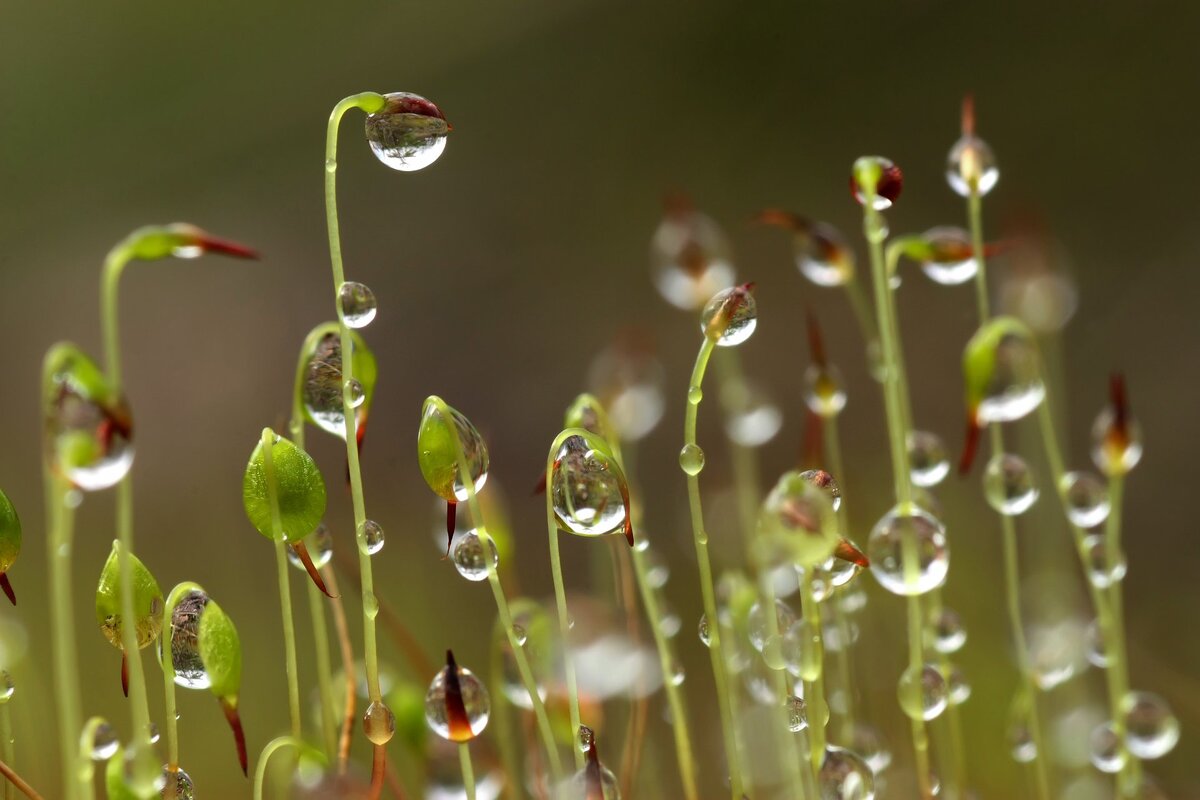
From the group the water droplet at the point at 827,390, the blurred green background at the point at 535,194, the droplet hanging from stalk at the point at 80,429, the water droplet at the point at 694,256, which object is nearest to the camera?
the droplet hanging from stalk at the point at 80,429

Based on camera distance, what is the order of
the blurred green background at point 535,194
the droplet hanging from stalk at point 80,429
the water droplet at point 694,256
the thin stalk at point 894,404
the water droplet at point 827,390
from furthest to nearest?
the blurred green background at point 535,194 < the water droplet at point 694,256 < the water droplet at point 827,390 < the thin stalk at point 894,404 < the droplet hanging from stalk at point 80,429

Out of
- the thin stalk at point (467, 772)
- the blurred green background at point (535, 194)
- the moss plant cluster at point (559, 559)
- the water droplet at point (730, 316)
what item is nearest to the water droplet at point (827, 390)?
the moss plant cluster at point (559, 559)

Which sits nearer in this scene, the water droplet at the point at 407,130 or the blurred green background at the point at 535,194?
the water droplet at the point at 407,130

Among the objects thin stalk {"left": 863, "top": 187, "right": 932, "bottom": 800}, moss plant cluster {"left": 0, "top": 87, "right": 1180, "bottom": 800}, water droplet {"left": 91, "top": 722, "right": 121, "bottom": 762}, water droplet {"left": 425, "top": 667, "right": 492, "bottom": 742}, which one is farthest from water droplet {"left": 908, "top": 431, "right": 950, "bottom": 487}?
water droplet {"left": 91, "top": 722, "right": 121, "bottom": 762}

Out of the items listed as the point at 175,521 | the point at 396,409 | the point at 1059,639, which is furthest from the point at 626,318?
the point at 1059,639

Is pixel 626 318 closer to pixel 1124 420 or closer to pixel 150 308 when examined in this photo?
pixel 150 308

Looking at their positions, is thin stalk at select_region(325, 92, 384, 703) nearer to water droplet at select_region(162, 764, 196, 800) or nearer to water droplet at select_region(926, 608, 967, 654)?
water droplet at select_region(162, 764, 196, 800)

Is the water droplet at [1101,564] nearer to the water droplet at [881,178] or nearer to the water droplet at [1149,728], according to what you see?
the water droplet at [1149,728]

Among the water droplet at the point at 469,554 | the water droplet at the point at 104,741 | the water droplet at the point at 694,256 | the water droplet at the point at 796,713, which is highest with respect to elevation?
the water droplet at the point at 694,256
